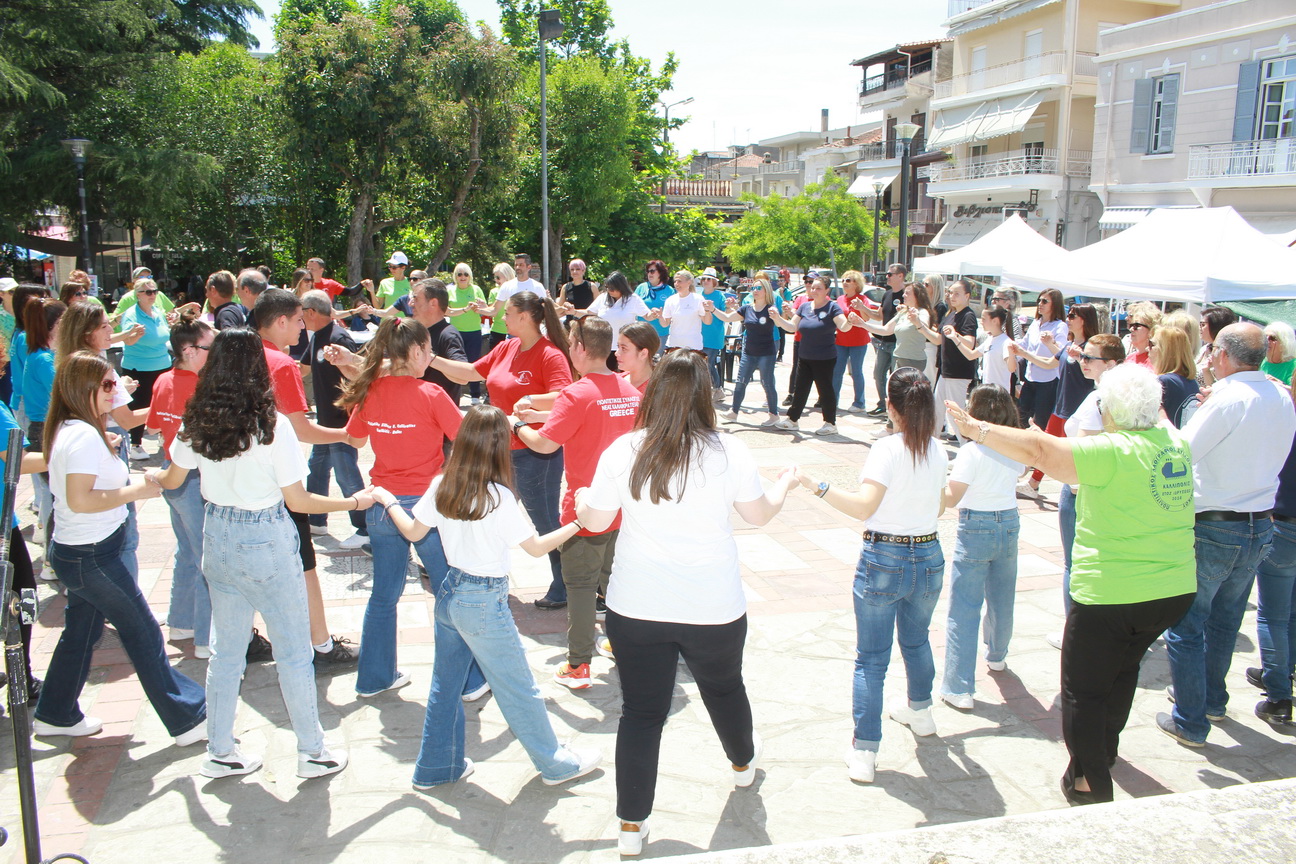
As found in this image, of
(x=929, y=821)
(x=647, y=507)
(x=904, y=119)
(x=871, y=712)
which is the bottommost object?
(x=929, y=821)

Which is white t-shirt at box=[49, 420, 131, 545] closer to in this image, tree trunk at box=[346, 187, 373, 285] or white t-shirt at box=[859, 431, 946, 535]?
white t-shirt at box=[859, 431, 946, 535]

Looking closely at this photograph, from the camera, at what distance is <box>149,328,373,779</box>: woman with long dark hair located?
3.39m

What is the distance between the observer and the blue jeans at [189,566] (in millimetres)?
4453

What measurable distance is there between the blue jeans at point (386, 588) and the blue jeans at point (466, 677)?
534 mm

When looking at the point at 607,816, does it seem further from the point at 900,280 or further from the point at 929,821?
the point at 900,280

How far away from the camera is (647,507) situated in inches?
118

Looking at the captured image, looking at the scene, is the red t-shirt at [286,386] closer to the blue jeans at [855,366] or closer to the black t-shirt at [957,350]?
the black t-shirt at [957,350]

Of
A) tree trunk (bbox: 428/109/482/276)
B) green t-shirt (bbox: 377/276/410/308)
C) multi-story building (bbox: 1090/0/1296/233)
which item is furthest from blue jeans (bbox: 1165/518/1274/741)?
multi-story building (bbox: 1090/0/1296/233)

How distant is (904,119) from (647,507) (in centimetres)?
4891

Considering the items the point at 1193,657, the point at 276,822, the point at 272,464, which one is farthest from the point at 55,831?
the point at 1193,657

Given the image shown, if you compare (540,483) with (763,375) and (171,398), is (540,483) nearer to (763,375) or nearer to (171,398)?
(171,398)

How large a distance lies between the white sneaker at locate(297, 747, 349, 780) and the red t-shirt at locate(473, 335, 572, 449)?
2.01 metres

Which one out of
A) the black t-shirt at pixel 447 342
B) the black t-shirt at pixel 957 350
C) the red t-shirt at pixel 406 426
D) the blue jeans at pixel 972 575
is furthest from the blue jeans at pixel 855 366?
the red t-shirt at pixel 406 426

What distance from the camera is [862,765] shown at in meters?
3.62
